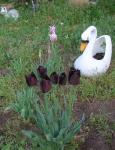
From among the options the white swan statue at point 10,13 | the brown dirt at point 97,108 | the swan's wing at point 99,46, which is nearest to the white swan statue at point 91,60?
the swan's wing at point 99,46

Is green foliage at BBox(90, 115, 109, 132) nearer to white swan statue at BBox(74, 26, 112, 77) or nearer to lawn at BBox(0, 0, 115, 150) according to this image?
Result: lawn at BBox(0, 0, 115, 150)

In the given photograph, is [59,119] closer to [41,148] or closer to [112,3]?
[41,148]

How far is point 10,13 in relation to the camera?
7059 mm

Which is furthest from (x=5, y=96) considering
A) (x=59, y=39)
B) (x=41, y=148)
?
(x=59, y=39)

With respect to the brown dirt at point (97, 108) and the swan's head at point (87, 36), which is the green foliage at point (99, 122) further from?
the swan's head at point (87, 36)

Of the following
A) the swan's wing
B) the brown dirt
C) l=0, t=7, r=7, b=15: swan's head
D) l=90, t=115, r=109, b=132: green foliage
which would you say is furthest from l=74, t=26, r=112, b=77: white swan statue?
l=0, t=7, r=7, b=15: swan's head

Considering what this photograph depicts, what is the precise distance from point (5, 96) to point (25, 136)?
731 millimetres

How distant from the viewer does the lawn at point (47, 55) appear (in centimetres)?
395

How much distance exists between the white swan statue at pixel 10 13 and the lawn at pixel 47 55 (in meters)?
0.08

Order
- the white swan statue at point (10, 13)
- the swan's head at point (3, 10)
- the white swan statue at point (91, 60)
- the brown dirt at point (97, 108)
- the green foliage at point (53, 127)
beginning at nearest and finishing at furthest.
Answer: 1. the green foliage at point (53, 127)
2. the brown dirt at point (97, 108)
3. the white swan statue at point (91, 60)
4. the white swan statue at point (10, 13)
5. the swan's head at point (3, 10)

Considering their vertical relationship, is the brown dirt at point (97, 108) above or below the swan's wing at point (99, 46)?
below

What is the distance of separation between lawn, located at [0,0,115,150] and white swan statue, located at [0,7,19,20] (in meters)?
0.08

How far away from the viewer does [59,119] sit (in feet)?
11.4

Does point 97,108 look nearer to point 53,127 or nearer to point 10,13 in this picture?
point 53,127
